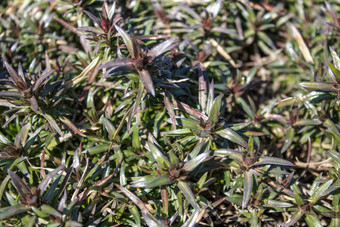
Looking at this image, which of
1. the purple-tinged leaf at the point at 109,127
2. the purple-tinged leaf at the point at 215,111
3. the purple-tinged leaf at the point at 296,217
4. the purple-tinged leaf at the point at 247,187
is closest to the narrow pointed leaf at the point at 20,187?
the purple-tinged leaf at the point at 109,127

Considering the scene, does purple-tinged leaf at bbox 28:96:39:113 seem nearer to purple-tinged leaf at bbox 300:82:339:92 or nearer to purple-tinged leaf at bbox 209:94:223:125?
purple-tinged leaf at bbox 209:94:223:125

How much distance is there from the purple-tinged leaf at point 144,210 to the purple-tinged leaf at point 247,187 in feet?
2.06

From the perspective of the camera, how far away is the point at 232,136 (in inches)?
101

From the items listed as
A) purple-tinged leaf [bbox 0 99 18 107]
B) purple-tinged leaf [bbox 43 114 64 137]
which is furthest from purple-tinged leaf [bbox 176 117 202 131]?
purple-tinged leaf [bbox 0 99 18 107]

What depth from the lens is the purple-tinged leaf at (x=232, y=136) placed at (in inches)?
99.9

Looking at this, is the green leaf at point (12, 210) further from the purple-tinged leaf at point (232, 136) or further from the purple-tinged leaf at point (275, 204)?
the purple-tinged leaf at point (275, 204)

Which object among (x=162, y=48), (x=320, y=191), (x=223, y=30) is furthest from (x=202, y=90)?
(x=320, y=191)

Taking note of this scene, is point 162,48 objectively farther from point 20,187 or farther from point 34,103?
point 20,187

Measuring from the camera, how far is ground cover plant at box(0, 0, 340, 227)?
2.40 m

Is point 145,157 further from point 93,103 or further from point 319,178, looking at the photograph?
point 319,178

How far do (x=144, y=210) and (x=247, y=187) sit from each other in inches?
31.2

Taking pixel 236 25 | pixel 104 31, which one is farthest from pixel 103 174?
pixel 236 25

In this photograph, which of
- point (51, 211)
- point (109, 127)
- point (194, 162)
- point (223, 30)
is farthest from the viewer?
point (223, 30)

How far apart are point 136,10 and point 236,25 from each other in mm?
1174
